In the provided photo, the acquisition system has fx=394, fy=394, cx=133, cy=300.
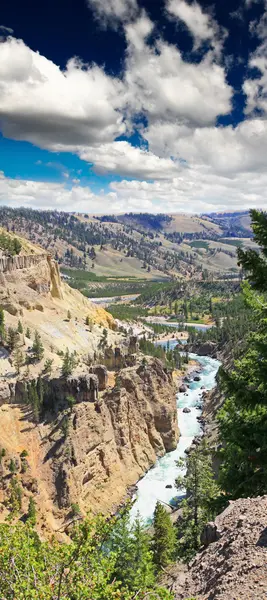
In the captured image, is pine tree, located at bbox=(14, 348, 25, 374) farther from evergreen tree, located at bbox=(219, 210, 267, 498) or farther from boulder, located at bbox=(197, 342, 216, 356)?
boulder, located at bbox=(197, 342, 216, 356)

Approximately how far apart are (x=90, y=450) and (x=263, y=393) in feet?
168

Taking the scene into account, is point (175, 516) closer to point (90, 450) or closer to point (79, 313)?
point (90, 450)

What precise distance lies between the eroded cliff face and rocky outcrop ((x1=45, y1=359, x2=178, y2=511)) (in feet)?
0.42

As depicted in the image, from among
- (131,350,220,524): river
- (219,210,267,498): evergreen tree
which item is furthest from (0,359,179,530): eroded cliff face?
(219,210,267,498): evergreen tree

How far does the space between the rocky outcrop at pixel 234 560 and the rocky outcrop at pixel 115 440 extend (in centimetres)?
4495

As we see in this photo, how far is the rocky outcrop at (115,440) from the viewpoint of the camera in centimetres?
5772

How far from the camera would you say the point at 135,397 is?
7475 cm

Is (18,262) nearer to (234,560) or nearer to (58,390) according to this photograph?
(58,390)

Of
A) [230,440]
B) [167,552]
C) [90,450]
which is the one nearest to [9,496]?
[90,450]

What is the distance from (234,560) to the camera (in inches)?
527

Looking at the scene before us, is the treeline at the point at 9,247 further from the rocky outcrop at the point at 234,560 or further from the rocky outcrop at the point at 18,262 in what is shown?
the rocky outcrop at the point at 234,560

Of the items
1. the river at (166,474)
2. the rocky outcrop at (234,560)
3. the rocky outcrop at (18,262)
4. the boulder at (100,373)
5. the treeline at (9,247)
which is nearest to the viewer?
the rocky outcrop at (234,560)

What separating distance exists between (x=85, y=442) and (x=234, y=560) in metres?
50.7

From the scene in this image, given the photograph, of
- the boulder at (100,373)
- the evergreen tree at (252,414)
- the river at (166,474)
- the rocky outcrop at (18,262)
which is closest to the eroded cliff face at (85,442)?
the boulder at (100,373)
